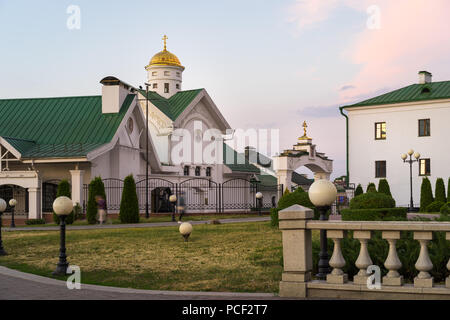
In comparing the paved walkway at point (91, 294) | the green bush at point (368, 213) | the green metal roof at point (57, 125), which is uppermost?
the green metal roof at point (57, 125)

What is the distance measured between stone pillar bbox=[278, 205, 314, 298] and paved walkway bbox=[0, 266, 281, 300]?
27 cm

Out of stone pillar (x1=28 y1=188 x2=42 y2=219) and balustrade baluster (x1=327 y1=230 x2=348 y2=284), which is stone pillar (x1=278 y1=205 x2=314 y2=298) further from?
stone pillar (x1=28 y1=188 x2=42 y2=219)

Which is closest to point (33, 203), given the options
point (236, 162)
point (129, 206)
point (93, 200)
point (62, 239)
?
point (93, 200)

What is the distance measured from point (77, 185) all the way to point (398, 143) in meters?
24.3

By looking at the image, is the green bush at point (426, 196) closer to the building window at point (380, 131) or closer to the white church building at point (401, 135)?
the white church building at point (401, 135)

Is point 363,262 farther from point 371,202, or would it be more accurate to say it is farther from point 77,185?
point 77,185

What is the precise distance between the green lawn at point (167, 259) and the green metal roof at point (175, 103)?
27110 millimetres

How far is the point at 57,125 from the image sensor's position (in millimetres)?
35094

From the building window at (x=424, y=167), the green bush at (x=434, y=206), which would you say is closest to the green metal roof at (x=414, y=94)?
the building window at (x=424, y=167)

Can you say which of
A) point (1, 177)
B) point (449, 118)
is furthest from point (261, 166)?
point (1, 177)

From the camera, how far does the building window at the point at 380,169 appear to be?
141 feet

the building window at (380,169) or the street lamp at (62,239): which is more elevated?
the building window at (380,169)
